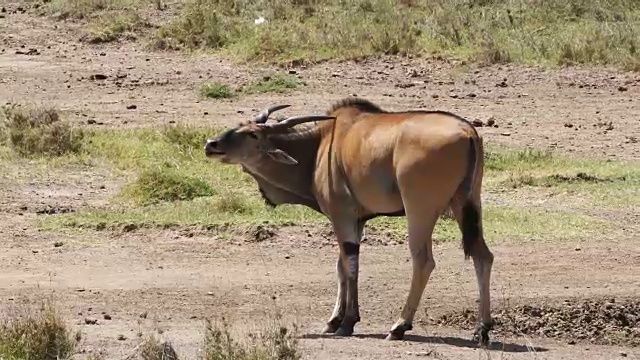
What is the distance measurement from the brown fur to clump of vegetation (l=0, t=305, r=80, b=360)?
1970 millimetres

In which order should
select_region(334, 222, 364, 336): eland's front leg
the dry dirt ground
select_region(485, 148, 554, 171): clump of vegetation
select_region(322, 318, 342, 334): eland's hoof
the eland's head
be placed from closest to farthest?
the dry dirt ground < select_region(334, 222, 364, 336): eland's front leg < select_region(322, 318, 342, 334): eland's hoof < the eland's head < select_region(485, 148, 554, 171): clump of vegetation

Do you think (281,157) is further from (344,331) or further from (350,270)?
(344,331)

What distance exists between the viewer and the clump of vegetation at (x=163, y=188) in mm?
14484

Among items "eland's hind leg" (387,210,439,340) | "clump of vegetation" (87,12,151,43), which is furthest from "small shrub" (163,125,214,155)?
"clump of vegetation" (87,12,151,43)

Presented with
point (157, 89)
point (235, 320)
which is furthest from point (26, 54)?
point (235, 320)

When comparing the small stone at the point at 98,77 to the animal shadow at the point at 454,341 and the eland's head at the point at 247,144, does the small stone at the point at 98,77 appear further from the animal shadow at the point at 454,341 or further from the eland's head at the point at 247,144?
the animal shadow at the point at 454,341

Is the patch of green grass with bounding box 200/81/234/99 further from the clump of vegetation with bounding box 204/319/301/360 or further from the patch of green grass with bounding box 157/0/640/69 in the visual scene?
the clump of vegetation with bounding box 204/319/301/360

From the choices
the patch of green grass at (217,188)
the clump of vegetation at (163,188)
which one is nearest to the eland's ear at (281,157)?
the patch of green grass at (217,188)

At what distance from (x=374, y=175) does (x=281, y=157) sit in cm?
96

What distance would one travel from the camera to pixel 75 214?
14.0m

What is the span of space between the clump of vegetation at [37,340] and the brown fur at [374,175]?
6.46 feet

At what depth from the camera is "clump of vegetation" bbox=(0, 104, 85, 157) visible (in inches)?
652

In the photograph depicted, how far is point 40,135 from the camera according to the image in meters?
16.6

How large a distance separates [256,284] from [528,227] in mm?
2741
